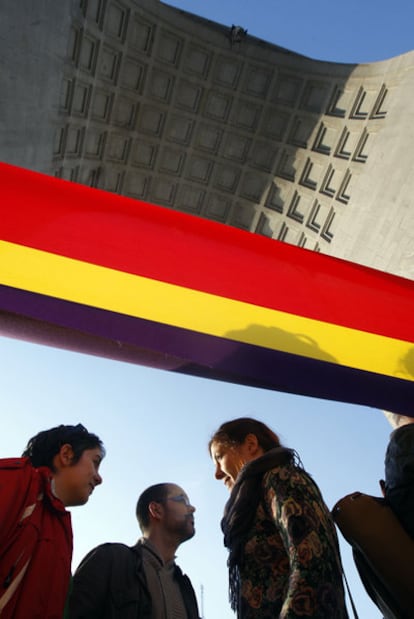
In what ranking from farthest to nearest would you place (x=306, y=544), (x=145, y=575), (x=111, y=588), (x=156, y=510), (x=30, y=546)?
(x=156, y=510) → (x=145, y=575) → (x=111, y=588) → (x=30, y=546) → (x=306, y=544)

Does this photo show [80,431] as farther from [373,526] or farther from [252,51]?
[252,51]

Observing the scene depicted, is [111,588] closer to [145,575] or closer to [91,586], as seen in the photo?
[91,586]

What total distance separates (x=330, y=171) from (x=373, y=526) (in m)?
8.93

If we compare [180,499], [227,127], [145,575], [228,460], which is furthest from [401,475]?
[227,127]

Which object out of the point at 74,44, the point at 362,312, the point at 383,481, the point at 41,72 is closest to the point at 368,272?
the point at 362,312

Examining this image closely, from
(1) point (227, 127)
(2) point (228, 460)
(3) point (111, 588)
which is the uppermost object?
(1) point (227, 127)

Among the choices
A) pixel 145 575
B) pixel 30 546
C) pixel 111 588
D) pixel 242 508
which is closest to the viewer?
pixel 30 546

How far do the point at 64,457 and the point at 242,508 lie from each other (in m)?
0.84

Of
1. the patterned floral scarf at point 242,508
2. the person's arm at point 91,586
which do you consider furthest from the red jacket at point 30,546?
the patterned floral scarf at point 242,508

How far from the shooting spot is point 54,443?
2414mm

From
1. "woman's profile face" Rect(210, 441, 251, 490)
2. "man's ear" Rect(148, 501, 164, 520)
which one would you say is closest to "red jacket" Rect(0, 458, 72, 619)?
"woman's profile face" Rect(210, 441, 251, 490)

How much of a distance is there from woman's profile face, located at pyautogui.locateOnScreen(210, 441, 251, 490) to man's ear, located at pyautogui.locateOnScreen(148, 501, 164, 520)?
0.53 meters

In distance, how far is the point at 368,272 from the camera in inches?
143

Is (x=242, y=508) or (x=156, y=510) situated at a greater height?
(x=156, y=510)
